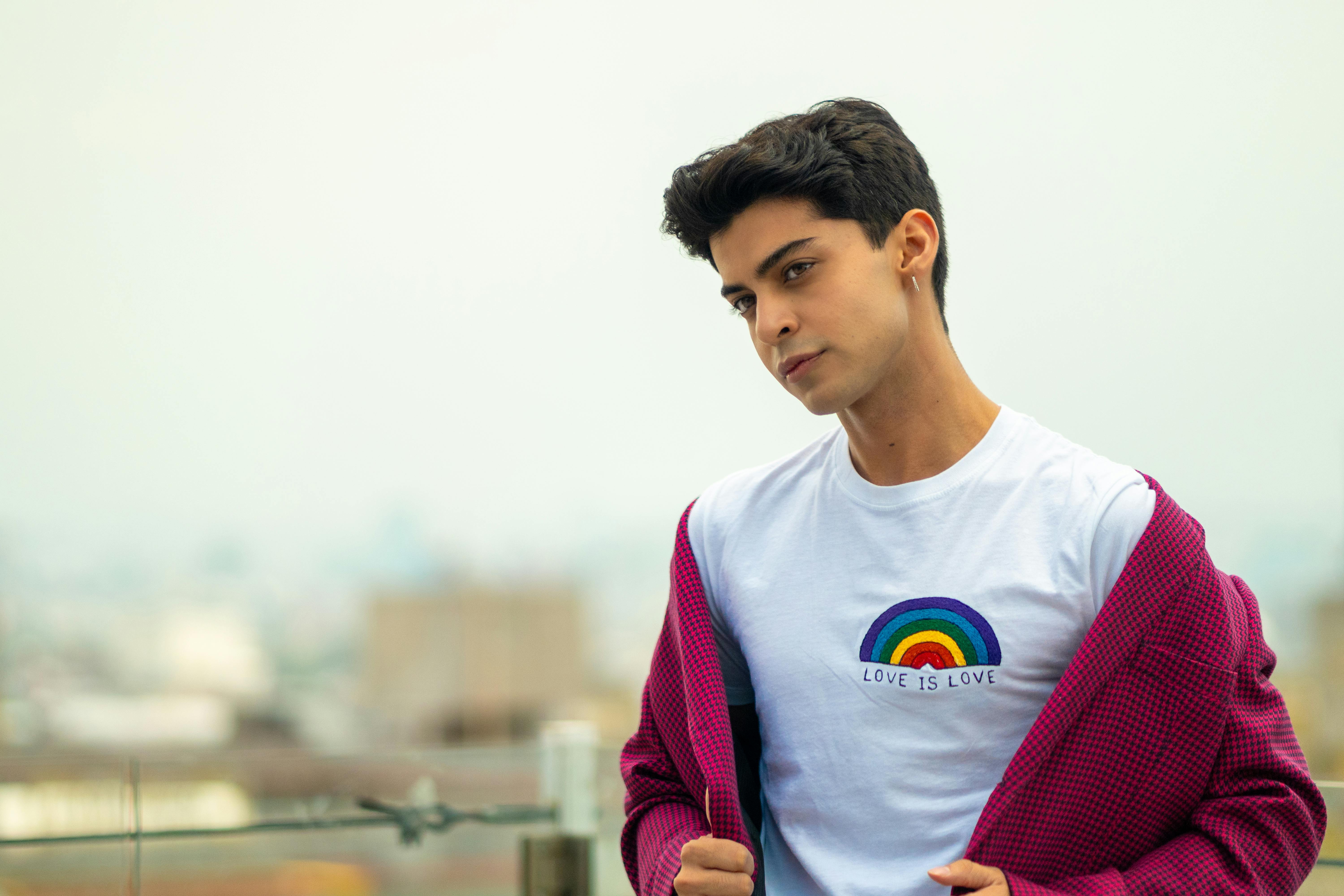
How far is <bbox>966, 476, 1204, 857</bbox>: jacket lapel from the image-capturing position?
1.20 m

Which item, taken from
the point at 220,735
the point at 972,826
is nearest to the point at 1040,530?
the point at 972,826

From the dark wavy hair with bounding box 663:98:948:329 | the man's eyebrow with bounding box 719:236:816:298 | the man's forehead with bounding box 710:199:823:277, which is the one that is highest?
the dark wavy hair with bounding box 663:98:948:329

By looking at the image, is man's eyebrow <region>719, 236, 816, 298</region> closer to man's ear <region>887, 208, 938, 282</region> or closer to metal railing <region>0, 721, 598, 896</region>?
man's ear <region>887, 208, 938, 282</region>

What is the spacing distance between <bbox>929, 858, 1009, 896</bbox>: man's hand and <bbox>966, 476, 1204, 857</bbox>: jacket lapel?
26 millimetres

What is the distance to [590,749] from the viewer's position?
277 cm

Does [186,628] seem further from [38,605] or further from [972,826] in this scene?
[972,826]

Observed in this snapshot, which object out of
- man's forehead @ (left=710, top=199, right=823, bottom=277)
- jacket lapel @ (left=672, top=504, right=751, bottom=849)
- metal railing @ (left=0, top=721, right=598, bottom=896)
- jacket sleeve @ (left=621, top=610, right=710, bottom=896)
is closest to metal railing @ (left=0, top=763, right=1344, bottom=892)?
metal railing @ (left=0, top=721, right=598, bottom=896)

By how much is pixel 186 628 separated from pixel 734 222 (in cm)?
7150

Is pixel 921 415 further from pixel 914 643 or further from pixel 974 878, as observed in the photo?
pixel 974 878

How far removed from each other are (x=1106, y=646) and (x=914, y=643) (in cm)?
18

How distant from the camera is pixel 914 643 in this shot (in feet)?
4.21

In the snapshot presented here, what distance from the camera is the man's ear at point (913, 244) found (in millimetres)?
1344

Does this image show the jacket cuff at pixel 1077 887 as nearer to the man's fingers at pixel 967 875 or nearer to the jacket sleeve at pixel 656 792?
the man's fingers at pixel 967 875

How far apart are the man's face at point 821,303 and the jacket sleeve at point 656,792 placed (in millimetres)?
342
